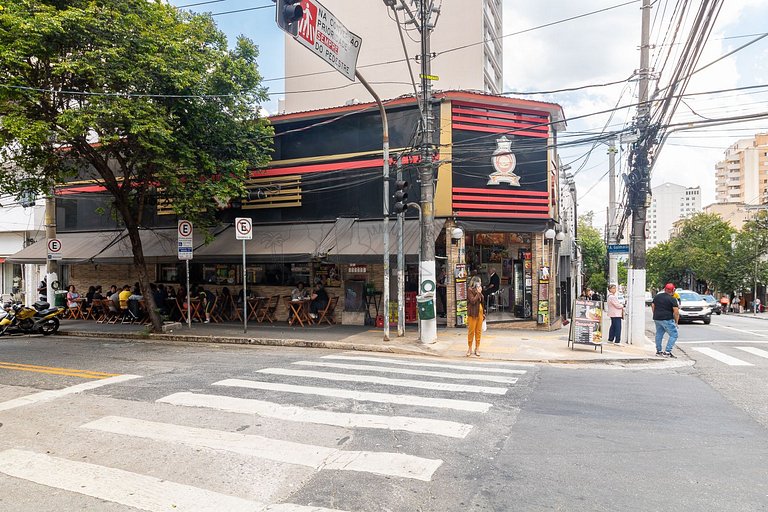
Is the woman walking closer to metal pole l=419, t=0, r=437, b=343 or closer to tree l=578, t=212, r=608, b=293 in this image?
metal pole l=419, t=0, r=437, b=343

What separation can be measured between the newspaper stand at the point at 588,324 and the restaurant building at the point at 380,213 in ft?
12.0

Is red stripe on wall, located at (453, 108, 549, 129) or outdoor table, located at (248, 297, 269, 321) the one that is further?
outdoor table, located at (248, 297, 269, 321)

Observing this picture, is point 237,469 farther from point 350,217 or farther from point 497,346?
point 350,217

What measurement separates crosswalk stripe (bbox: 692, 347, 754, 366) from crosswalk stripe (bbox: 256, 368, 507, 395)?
251 inches

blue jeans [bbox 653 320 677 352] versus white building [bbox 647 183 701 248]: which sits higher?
white building [bbox 647 183 701 248]

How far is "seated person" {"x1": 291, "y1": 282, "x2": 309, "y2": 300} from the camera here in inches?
626

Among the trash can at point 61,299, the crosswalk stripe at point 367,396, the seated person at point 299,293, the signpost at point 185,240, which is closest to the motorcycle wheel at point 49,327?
the trash can at point 61,299

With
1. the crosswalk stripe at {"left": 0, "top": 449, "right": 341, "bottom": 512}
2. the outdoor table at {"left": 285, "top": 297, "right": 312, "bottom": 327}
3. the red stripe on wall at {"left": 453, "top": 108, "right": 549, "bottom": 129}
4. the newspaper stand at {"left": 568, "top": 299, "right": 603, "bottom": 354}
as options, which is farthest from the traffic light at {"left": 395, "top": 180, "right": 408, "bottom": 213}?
the crosswalk stripe at {"left": 0, "top": 449, "right": 341, "bottom": 512}

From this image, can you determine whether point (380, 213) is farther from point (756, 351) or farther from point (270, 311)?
point (756, 351)

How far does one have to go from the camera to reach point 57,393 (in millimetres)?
7258

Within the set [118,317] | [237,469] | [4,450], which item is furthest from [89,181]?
[237,469]

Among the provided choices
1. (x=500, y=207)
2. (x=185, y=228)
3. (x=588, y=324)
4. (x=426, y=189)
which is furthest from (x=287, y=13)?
(x=500, y=207)

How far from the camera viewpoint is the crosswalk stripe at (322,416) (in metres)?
5.55

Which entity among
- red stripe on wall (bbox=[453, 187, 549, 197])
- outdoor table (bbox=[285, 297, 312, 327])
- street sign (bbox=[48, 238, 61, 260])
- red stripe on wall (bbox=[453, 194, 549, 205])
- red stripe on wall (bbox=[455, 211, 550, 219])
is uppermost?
red stripe on wall (bbox=[453, 187, 549, 197])
